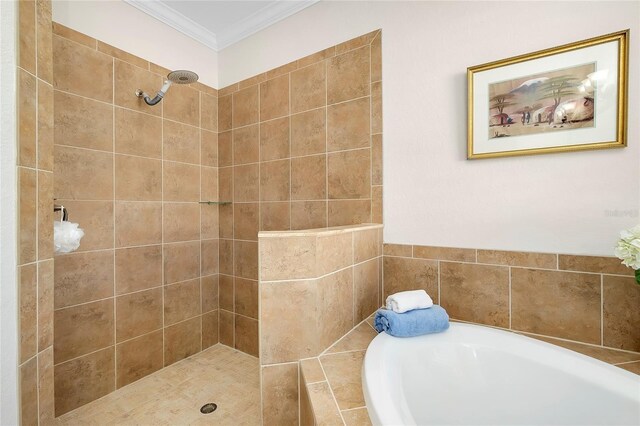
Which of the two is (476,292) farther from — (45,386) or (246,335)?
(45,386)

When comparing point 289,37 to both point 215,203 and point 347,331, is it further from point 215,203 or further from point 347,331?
point 347,331

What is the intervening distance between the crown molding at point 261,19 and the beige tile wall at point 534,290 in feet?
5.74

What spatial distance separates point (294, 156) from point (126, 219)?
114 centimetres

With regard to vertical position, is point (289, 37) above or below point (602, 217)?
above

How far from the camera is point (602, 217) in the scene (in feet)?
3.72

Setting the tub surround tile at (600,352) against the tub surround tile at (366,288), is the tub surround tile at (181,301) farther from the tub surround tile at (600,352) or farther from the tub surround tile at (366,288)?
the tub surround tile at (600,352)

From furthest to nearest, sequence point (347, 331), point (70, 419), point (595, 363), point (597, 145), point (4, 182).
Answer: point (70, 419)
point (347, 331)
point (597, 145)
point (595, 363)
point (4, 182)

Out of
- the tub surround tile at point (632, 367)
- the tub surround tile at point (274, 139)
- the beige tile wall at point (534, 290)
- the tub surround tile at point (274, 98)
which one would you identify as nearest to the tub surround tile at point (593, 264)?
the beige tile wall at point (534, 290)

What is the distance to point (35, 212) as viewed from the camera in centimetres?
90

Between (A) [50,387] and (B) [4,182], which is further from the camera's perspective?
(A) [50,387]

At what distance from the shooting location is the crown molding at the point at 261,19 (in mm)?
1908

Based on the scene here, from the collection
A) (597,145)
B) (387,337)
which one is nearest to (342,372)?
(387,337)

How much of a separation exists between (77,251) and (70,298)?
26cm

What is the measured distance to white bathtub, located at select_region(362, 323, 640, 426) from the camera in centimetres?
87
